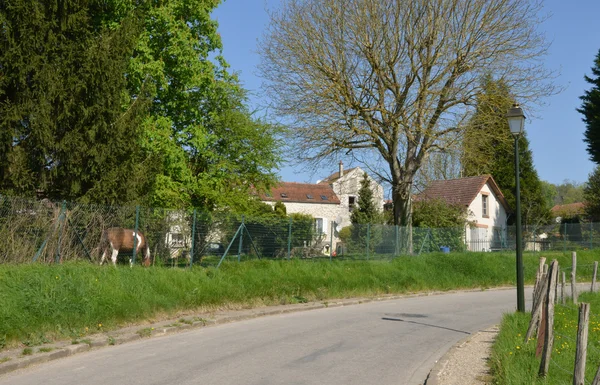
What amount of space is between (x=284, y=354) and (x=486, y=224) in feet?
142

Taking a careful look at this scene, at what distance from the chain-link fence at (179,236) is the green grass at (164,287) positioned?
2.68ft

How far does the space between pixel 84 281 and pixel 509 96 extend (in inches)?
794

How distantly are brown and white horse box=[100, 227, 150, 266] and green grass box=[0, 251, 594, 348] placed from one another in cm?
135

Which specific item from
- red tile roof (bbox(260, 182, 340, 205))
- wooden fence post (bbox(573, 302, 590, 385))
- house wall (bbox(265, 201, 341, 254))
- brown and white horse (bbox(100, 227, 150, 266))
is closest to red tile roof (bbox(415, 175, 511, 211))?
house wall (bbox(265, 201, 341, 254))

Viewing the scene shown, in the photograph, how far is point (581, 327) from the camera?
596cm

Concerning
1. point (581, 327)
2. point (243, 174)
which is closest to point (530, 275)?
point (243, 174)

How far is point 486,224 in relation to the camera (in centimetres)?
5038

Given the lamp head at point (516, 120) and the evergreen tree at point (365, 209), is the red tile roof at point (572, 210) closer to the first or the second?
the evergreen tree at point (365, 209)

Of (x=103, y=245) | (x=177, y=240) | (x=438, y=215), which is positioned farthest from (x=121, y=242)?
(x=438, y=215)

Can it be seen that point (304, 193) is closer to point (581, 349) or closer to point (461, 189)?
point (461, 189)

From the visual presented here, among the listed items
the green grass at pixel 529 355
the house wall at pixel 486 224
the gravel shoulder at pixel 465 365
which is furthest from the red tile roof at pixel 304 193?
the gravel shoulder at pixel 465 365

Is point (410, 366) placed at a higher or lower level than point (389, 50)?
lower

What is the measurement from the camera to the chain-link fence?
45.5ft

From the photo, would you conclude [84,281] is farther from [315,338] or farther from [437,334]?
[437,334]
